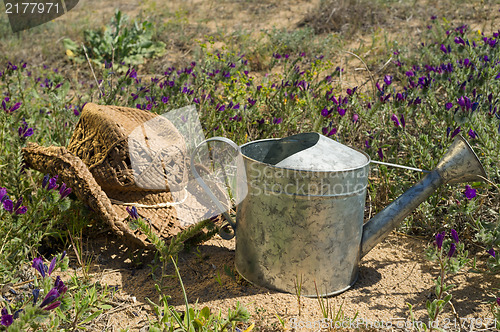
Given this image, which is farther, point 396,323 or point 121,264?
point 121,264

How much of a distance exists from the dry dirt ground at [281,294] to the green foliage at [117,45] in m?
3.63

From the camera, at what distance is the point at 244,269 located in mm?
2008

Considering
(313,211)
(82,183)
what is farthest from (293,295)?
(82,183)

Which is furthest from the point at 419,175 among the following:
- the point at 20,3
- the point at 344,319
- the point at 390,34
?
the point at 20,3

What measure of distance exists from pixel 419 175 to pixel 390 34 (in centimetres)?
372

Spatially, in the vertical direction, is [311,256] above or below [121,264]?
above

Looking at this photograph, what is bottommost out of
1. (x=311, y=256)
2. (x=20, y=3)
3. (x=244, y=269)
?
(x=244, y=269)

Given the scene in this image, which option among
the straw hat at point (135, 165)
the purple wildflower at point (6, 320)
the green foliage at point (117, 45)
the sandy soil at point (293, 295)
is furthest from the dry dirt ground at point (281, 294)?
the green foliage at point (117, 45)

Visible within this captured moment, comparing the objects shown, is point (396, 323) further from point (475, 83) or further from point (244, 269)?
point (475, 83)

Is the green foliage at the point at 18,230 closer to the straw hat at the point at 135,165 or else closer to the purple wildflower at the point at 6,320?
the straw hat at the point at 135,165

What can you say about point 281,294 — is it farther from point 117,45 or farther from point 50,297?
point 117,45

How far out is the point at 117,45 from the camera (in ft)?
17.7

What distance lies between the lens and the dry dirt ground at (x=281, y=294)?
1.81m

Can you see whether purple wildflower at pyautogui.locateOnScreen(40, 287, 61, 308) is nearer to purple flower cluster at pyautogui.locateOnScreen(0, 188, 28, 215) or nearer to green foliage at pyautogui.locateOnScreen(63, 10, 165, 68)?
purple flower cluster at pyautogui.locateOnScreen(0, 188, 28, 215)
